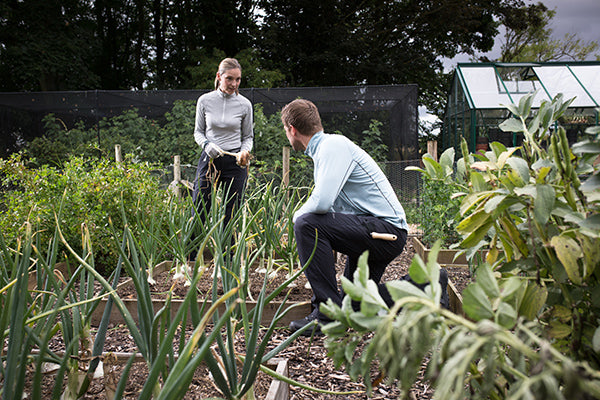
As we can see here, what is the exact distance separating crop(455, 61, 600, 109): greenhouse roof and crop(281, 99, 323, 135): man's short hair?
7411 mm

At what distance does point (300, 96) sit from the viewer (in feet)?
25.2

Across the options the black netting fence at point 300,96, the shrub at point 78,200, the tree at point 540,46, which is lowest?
the shrub at point 78,200

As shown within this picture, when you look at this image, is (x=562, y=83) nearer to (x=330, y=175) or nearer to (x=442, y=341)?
(x=330, y=175)

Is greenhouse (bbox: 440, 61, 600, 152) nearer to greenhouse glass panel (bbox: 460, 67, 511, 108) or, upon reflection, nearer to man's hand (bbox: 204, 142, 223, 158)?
greenhouse glass panel (bbox: 460, 67, 511, 108)

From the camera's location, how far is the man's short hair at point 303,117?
7.86 ft

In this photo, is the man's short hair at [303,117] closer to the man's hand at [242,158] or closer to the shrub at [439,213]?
the man's hand at [242,158]

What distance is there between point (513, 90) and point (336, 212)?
8.73m

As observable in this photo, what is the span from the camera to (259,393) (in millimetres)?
1398

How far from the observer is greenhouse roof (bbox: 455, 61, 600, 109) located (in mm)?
9172

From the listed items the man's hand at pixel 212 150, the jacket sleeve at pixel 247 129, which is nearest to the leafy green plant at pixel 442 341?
the man's hand at pixel 212 150

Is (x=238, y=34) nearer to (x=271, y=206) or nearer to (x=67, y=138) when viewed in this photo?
(x=67, y=138)

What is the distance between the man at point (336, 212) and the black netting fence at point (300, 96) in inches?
209

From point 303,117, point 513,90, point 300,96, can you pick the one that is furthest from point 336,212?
point 513,90

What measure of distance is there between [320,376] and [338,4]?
1552 centimetres
